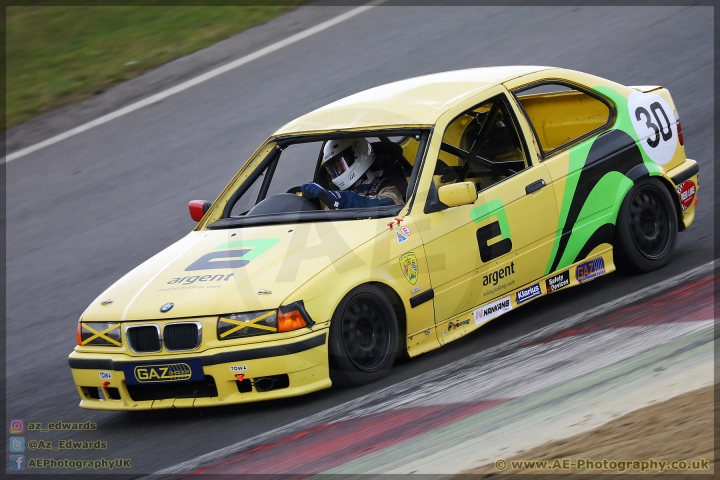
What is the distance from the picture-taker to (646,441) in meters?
4.41

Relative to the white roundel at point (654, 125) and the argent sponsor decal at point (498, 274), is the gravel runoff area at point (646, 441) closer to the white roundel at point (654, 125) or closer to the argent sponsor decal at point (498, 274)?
the argent sponsor decal at point (498, 274)

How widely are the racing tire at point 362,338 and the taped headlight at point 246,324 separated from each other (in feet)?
1.14

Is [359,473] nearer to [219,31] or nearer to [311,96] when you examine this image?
[311,96]

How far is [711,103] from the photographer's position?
11.1 metres

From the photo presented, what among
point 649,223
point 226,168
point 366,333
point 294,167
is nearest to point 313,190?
point 366,333

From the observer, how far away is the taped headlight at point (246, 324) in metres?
5.85

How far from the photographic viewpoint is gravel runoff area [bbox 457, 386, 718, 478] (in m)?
4.23

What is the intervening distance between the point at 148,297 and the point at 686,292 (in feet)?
11.4

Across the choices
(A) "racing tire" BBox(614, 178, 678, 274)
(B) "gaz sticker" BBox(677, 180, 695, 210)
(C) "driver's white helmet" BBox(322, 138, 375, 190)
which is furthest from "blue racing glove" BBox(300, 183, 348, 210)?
(B) "gaz sticker" BBox(677, 180, 695, 210)

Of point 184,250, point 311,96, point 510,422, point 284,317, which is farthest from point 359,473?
point 311,96

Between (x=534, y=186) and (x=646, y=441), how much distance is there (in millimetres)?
2970

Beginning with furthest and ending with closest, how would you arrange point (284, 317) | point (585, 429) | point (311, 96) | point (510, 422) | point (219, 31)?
point (219, 31), point (311, 96), point (284, 317), point (510, 422), point (585, 429)

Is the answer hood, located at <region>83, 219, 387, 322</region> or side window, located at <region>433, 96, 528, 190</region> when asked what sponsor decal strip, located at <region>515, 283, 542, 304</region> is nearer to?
side window, located at <region>433, 96, 528, 190</region>

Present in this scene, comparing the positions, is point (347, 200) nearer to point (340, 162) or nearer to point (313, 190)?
point (313, 190)
